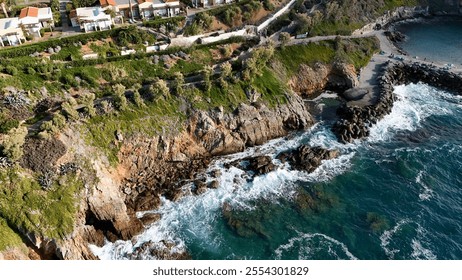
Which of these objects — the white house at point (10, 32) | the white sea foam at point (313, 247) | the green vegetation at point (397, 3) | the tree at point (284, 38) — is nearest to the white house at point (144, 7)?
the white house at point (10, 32)

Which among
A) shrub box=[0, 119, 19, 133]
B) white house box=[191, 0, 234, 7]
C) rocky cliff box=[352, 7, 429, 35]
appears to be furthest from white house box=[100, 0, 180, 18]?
rocky cliff box=[352, 7, 429, 35]

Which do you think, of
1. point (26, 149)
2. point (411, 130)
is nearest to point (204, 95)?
point (26, 149)

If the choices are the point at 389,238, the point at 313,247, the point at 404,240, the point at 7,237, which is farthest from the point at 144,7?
the point at 404,240

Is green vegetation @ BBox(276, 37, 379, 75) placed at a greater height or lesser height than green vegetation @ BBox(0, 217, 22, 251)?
greater

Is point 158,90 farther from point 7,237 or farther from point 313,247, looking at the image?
point 313,247

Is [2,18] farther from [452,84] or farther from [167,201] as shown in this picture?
[452,84]

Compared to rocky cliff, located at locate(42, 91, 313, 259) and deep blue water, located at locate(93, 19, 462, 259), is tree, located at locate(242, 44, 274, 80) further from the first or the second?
deep blue water, located at locate(93, 19, 462, 259)

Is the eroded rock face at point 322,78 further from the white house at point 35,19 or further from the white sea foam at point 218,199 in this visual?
the white house at point 35,19
